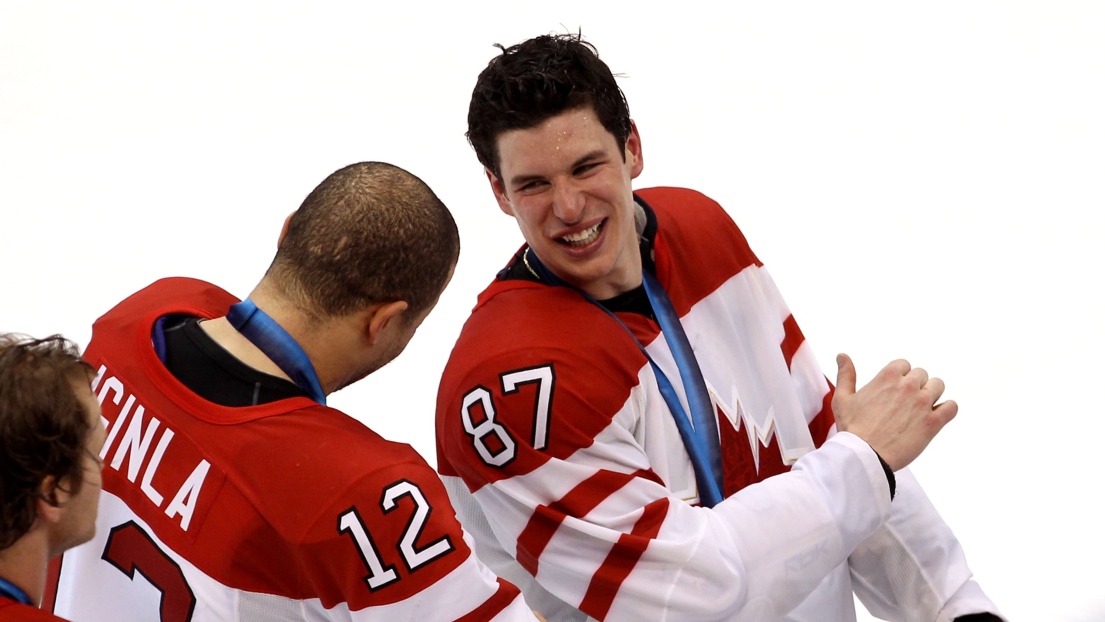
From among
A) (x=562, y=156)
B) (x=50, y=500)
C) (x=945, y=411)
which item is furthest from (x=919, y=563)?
(x=50, y=500)

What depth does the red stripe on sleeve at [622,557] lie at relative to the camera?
1.71m

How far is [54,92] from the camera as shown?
436 cm

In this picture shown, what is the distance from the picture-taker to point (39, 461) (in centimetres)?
121

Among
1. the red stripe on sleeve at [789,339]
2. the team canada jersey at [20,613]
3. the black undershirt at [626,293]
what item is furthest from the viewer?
the red stripe on sleeve at [789,339]

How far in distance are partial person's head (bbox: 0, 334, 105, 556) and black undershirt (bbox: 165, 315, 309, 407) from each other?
19 centimetres

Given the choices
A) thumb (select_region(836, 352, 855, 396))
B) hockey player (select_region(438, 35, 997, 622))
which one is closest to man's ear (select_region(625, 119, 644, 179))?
hockey player (select_region(438, 35, 997, 622))

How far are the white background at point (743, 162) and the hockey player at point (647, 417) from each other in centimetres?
98

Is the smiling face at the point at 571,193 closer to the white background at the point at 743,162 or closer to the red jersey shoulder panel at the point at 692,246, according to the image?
the red jersey shoulder panel at the point at 692,246

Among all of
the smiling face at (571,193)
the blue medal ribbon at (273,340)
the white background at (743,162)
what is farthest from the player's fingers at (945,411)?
the white background at (743,162)

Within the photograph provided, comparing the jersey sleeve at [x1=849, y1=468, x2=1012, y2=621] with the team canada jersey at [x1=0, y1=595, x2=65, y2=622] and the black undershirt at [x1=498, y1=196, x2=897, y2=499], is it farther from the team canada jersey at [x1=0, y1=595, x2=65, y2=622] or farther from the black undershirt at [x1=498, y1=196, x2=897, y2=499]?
the team canada jersey at [x1=0, y1=595, x2=65, y2=622]

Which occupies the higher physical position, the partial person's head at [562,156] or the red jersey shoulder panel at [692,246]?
the partial person's head at [562,156]

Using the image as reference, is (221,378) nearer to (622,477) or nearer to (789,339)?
(622,477)

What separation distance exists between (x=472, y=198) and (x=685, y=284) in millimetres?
2162

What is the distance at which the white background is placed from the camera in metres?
3.32
